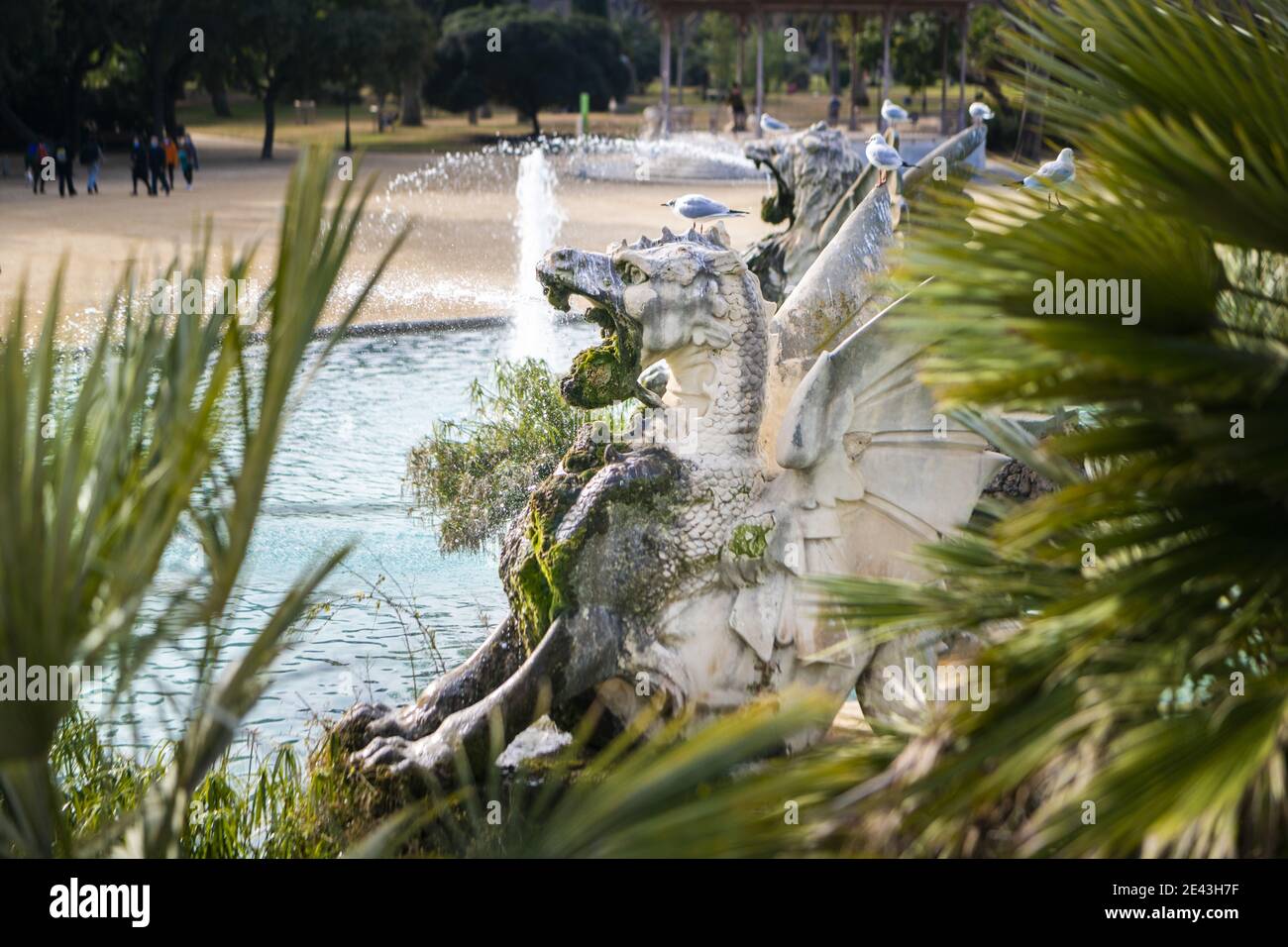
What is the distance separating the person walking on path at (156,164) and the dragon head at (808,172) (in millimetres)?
23162

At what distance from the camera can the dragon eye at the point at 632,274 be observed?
482 cm

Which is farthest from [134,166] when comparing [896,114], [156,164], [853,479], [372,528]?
[853,479]

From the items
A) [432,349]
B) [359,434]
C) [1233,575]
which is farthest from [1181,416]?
[432,349]

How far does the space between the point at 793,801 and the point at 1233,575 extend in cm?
79

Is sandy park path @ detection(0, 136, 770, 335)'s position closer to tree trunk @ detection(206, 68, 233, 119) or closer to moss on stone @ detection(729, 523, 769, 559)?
moss on stone @ detection(729, 523, 769, 559)

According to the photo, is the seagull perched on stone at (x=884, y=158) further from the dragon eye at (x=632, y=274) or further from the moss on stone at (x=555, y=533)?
the moss on stone at (x=555, y=533)

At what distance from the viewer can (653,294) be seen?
189 inches

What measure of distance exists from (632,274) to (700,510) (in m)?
0.74

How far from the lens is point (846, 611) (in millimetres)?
2797

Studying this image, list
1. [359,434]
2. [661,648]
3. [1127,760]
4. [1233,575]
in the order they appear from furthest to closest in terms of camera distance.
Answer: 1. [359,434]
2. [661,648]
3. [1233,575]
4. [1127,760]

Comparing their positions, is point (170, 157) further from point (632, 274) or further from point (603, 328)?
point (632, 274)

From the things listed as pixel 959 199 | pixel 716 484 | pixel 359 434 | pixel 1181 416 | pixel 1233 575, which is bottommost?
pixel 359 434

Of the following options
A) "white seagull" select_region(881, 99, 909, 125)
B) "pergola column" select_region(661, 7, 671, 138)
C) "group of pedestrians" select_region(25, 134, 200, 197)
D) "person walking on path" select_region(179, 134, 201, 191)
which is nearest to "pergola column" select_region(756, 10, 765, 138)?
"pergola column" select_region(661, 7, 671, 138)

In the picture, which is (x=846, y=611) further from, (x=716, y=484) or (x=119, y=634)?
(x=716, y=484)
